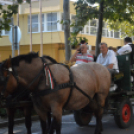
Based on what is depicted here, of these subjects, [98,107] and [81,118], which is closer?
[98,107]

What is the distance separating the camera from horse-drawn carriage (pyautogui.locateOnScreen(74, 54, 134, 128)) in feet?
24.7

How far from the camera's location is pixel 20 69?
5.59 metres

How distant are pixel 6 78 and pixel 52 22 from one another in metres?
22.3

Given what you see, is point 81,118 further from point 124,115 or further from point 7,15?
point 7,15


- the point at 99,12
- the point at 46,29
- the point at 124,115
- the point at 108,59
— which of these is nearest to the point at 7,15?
the point at 108,59

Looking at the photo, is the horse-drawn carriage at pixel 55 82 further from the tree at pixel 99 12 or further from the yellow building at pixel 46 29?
the yellow building at pixel 46 29

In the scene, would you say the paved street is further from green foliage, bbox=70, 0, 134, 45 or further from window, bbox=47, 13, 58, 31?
window, bbox=47, 13, 58, 31

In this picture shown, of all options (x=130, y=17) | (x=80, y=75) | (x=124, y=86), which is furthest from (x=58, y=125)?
(x=130, y=17)

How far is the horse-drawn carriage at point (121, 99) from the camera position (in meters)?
7.54

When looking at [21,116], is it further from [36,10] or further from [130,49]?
[36,10]

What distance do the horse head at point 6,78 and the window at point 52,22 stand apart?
21858mm

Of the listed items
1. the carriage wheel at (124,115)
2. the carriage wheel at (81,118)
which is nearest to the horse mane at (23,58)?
the carriage wheel at (81,118)

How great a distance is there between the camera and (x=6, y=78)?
543 centimetres

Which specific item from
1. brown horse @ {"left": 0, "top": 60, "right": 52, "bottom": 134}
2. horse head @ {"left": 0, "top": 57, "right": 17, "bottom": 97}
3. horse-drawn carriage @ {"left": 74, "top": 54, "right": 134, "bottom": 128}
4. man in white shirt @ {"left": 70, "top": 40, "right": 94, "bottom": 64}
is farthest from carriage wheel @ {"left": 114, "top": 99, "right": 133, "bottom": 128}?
horse head @ {"left": 0, "top": 57, "right": 17, "bottom": 97}
